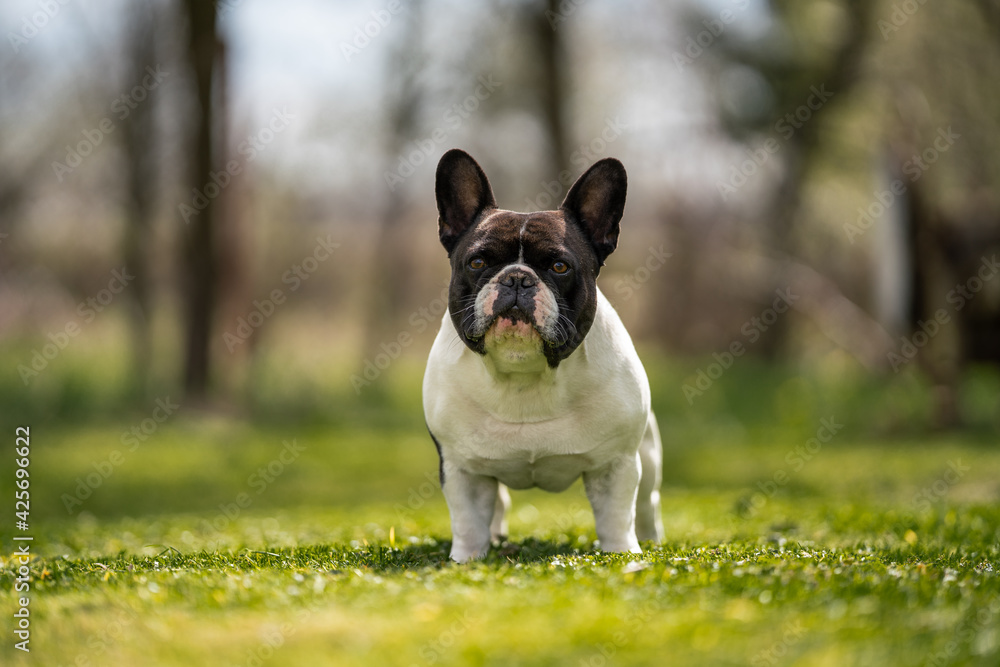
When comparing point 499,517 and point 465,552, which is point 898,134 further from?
point 465,552

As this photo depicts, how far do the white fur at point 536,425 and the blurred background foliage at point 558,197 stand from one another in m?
10.2

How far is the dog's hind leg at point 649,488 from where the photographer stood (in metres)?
5.69

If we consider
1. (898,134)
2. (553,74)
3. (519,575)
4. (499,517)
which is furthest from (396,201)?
(519,575)

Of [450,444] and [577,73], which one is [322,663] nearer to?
[450,444]

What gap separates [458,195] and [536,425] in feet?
4.45

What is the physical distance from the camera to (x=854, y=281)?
23.5 metres

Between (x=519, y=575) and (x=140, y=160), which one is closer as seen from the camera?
(x=519, y=575)

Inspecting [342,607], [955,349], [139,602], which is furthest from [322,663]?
[955,349]

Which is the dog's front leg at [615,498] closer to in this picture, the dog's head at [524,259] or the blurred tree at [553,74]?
the dog's head at [524,259]

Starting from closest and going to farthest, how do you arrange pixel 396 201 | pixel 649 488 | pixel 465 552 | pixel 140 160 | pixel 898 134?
1. pixel 465 552
2. pixel 649 488
3. pixel 898 134
4. pixel 140 160
5. pixel 396 201

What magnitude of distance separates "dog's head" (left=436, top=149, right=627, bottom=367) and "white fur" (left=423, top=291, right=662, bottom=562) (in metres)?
0.14

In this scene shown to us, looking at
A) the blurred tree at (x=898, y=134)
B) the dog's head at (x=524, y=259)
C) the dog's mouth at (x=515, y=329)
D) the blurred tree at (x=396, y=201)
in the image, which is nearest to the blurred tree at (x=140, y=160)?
the blurred tree at (x=396, y=201)

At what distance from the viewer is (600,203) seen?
5.20 meters

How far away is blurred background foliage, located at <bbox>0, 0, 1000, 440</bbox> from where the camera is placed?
15.0m
